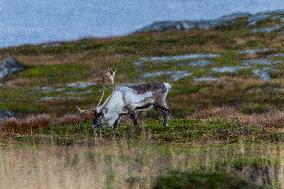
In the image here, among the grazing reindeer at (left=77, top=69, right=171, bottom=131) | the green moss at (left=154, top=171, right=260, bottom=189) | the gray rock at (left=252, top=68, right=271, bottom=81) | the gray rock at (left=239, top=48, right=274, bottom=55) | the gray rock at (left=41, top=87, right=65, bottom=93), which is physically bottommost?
the gray rock at (left=41, top=87, right=65, bottom=93)

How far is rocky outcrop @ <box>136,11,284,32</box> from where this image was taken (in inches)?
4156

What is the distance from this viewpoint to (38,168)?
1795cm

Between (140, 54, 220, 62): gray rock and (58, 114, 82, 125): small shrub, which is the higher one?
(140, 54, 220, 62): gray rock

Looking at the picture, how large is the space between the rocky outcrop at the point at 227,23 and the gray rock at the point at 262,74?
33.3 meters

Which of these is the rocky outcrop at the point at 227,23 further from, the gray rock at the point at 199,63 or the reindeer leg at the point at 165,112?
the reindeer leg at the point at 165,112

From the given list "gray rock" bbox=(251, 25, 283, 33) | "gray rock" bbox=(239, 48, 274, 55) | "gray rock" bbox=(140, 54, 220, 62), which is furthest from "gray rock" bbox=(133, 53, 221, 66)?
"gray rock" bbox=(251, 25, 283, 33)

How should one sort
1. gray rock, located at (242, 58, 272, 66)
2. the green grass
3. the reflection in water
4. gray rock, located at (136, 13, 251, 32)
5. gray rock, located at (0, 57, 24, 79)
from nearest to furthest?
the reflection in water
the green grass
gray rock, located at (242, 58, 272, 66)
gray rock, located at (0, 57, 24, 79)
gray rock, located at (136, 13, 251, 32)

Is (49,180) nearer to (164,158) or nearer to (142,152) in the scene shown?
(142,152)

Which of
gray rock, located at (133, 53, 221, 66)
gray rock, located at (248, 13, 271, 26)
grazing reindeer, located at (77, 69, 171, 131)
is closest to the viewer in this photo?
grazing reindeer, located at (77, 69, 171, 131)

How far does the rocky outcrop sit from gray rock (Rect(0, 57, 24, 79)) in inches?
1442

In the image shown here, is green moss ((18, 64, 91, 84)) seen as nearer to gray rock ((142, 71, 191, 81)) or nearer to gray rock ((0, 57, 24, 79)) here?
gray rock ((0, 57, 24, 79))

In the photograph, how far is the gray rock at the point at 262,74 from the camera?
211 ft

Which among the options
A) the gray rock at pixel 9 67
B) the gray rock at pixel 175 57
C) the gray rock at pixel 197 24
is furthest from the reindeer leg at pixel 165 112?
the gray rock at pixel 197 24

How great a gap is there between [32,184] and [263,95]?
3843cm
